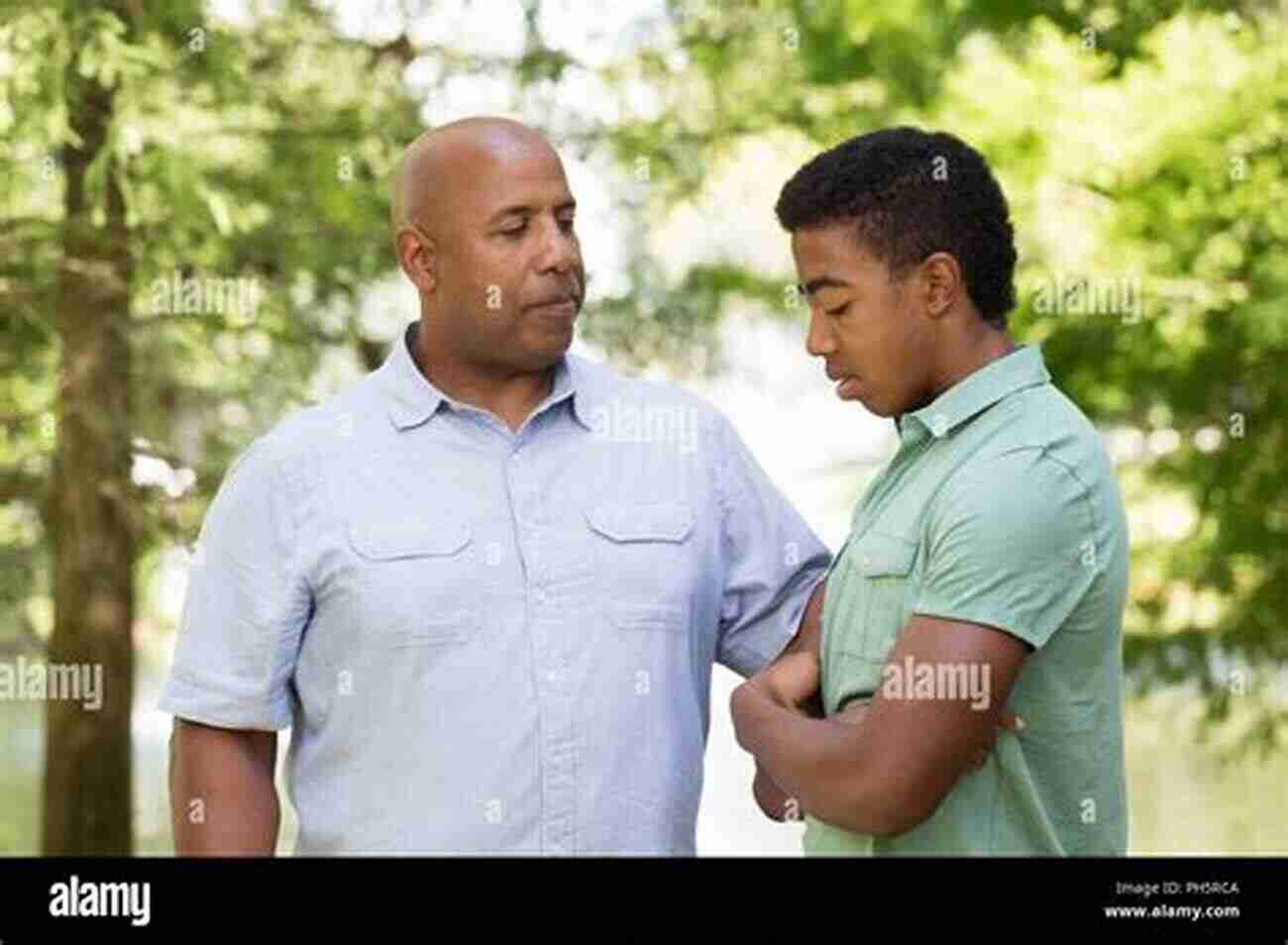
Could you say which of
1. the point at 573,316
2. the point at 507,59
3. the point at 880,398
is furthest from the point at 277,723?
the point at 507,59

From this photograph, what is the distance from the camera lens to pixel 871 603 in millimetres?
2428

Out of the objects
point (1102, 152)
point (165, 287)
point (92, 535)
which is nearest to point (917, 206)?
point (165, 287)

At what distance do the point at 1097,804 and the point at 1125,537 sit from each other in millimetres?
235

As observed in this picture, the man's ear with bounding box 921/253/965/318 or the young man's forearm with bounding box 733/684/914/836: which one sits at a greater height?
the man's ear with bounding box 921/253/965/318

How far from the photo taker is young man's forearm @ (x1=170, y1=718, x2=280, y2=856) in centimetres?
265

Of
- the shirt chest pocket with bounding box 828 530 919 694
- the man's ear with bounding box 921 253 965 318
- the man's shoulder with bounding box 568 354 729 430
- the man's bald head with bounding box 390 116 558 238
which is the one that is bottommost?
the shirt chest pocket with bounding box 828 530 919 694

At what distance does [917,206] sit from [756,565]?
18.0 inches

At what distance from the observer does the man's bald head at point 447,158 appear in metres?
2.69

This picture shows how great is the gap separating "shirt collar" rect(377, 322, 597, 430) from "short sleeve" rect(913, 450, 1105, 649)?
50cm

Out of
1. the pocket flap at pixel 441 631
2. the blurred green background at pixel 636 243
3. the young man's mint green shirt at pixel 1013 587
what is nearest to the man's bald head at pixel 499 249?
the pocket flap at pixel 441 631

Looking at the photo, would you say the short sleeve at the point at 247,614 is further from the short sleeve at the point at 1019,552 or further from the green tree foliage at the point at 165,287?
the green tree foliage at the point at 165,287

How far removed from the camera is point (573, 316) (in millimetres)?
2691

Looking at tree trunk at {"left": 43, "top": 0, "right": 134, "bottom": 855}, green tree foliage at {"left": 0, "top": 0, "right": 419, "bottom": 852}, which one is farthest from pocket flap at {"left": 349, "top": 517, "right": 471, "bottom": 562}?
tree trunk at {"left": 43, "top": 0, "right": 134, "bottom": 855}

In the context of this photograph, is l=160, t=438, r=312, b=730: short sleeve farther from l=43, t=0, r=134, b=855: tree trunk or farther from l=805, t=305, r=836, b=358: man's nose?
l=43, t=0, r=134, b=855: tree trunk
